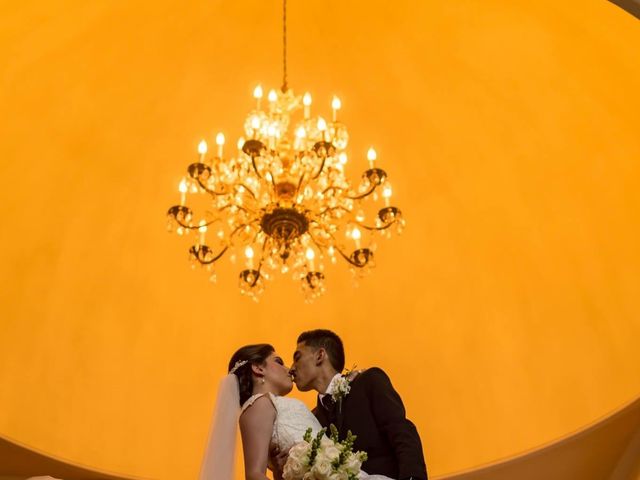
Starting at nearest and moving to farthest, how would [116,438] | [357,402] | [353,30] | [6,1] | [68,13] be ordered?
[357,402]
[6,1]
[68,13]
[353,30]
[116,438]

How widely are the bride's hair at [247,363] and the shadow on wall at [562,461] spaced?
244 inches

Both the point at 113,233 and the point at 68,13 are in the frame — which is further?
the point at 113,233

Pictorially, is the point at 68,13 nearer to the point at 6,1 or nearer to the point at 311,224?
the point at 6,1

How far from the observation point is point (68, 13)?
33.4ft

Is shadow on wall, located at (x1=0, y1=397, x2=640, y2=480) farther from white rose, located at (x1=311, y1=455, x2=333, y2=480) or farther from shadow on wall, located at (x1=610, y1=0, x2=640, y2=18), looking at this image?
white rose, located at (x1=311, y1=455, x2=333, y2=480)

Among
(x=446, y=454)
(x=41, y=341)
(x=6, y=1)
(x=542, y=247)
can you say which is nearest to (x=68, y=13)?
(x=6, y=1)

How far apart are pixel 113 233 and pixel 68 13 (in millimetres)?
3077

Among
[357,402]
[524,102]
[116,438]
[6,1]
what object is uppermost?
[524,102]

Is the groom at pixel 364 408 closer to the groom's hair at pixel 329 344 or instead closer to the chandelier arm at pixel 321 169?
the groom's hair at pixel 329 344

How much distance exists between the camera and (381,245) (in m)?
12.5

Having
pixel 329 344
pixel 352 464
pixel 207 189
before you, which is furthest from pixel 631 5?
pixel 207 189

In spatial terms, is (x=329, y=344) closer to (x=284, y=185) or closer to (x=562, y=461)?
(x=284, y=185)

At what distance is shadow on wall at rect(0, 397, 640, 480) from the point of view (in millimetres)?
10930

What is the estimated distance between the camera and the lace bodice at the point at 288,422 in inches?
196
